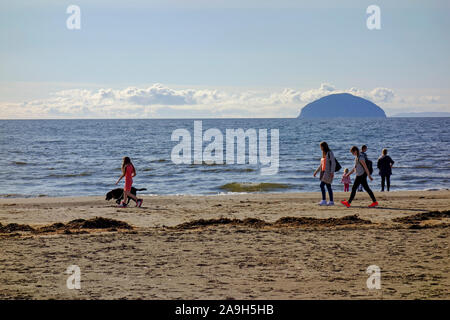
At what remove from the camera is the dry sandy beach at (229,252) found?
688 centimetres

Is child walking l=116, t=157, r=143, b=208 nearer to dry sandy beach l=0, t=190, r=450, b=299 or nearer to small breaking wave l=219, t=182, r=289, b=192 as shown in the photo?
dry sandy beach l=0, t=190, r=450, b=299

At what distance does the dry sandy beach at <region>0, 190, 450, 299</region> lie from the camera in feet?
22.6

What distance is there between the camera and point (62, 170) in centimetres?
3241

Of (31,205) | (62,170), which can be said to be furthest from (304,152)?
(31,205)

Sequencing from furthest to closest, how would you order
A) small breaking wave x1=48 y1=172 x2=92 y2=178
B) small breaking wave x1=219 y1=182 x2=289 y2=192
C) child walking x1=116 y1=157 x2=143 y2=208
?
small breaking wave x1=48 y1=172 x2=92 y2=178, small breaking wave x1=219 y1=182 x2=289 y2=192, child walking x1=116 y1=157 x2=143 y2=208

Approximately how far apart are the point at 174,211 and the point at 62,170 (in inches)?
770

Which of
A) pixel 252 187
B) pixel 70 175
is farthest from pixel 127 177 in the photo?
pixel 70 175

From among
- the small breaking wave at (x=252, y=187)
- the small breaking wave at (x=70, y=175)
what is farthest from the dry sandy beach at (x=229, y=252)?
the small breaking wave at (x=70, y=175)

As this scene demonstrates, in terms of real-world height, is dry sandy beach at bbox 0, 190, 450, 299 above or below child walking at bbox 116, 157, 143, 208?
below

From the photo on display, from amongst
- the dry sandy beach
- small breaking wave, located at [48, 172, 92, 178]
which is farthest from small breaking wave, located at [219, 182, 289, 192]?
small breaking wave, located at [48, 172, 92, 178]

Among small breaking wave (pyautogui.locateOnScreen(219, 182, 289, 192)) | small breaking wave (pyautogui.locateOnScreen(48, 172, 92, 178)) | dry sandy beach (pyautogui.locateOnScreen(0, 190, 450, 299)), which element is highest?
dry sandy beach (pyautogui.locateOnScreen(0, 190, 450, 299))
